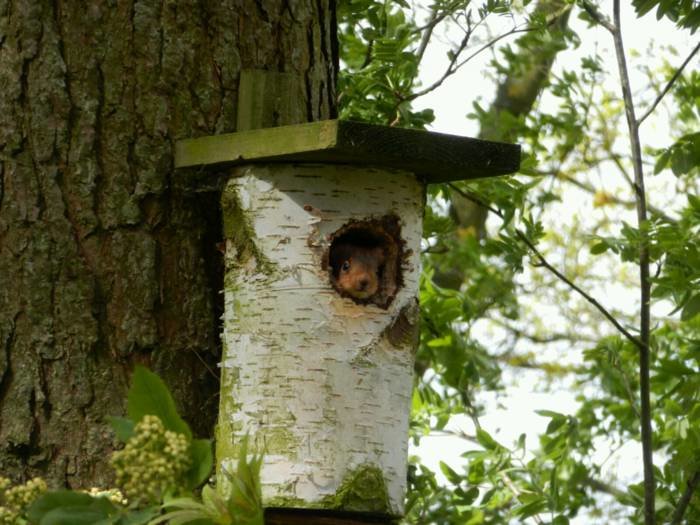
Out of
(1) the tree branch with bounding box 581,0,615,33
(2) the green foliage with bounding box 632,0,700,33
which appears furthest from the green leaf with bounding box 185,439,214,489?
(1) the tree branch with bounding box 581,0,615,33

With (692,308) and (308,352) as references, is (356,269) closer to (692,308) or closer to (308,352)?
(308,352)

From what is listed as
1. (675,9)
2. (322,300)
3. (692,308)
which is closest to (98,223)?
(322,300)

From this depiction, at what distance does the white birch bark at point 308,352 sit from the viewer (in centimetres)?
224

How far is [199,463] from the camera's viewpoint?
5.60 ft

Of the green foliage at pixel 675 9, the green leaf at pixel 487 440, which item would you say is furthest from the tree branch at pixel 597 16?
the green leaf at pixel 487 440

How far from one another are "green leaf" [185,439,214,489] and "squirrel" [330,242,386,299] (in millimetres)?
665

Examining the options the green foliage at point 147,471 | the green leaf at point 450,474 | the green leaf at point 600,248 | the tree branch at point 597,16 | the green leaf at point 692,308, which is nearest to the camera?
the green foliage at point 147,471

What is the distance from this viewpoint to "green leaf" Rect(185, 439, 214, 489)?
170 centimetres

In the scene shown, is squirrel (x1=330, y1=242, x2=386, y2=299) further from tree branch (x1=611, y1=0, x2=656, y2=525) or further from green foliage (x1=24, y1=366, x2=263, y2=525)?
tree branch (x1=611, y1=0, x2=656, y2=525)

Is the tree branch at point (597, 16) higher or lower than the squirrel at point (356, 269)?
higher

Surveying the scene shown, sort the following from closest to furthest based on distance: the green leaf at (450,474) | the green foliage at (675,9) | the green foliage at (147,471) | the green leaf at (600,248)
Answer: the green foliage at (147,471) → the green foliage at (675,9) → the green leaf at (600,248) → the green leaf at (450,474)

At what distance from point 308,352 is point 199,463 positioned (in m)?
0.58

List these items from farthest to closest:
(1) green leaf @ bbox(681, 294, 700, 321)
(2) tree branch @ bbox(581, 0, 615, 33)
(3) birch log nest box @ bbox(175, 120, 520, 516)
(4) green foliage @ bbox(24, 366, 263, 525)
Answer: (2) tree branch @ bbox(581, 0, 615, 33) → (1) green leaf @ bbox(681, 294, 700, 321) → (3) birch log nest box @ bbox(175, 120, 520, 516) → (4) green foliage @ bbox(24, 366, 263, 525)

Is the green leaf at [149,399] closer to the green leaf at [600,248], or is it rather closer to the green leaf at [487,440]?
the green leaf at [600,248]
